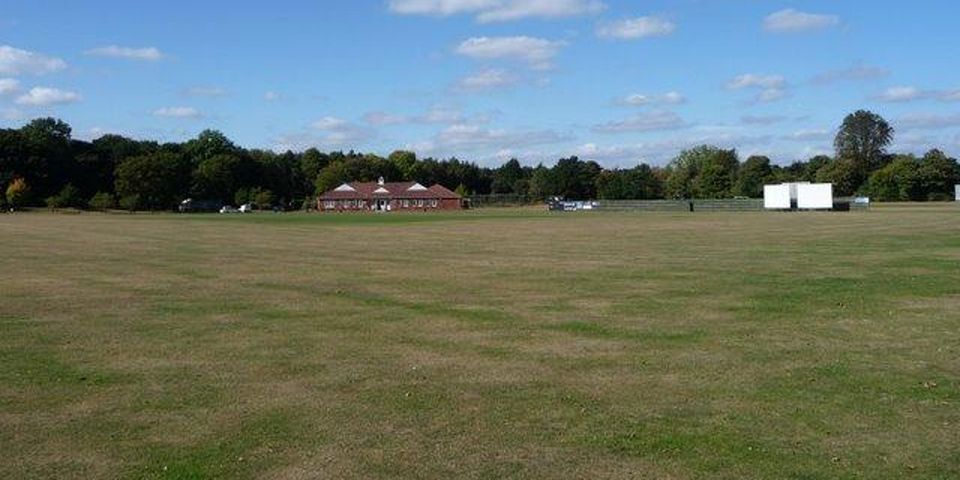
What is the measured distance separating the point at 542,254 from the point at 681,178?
16617 centimetres

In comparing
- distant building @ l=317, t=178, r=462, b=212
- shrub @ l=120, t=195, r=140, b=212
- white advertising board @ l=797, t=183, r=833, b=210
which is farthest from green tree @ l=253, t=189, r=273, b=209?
white advertising board @ l=797, t=183, r=833, b=210

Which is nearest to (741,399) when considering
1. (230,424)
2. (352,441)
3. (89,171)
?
(352,441)

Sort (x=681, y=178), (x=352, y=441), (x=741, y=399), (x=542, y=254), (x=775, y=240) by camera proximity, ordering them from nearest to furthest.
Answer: (x=352, y=441) < (x=741, y=399) < (x=542, y=254) < (x=775, y=240) < (x=681, y=178)

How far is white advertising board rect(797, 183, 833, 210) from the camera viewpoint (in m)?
103

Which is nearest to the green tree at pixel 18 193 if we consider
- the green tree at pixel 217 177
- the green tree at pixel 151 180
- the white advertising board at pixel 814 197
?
the green tree at pixel 151 180

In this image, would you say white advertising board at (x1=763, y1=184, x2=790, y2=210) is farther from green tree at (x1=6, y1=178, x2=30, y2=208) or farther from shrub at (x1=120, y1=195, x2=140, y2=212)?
green tree at (x1=6, y1=178, x2=30, y2=208)

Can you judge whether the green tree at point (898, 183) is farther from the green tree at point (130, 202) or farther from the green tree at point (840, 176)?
the green tree at point (130, 202)

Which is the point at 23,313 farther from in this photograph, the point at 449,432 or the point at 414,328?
the point at 449,432

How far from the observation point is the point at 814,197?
4114 inches

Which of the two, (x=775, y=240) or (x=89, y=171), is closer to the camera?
(x=775, y=240)

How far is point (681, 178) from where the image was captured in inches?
7726

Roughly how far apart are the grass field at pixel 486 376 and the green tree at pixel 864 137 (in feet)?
582

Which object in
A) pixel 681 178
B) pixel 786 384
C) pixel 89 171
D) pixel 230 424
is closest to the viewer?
pixel 230 424

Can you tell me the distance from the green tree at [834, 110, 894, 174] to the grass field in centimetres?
17731
